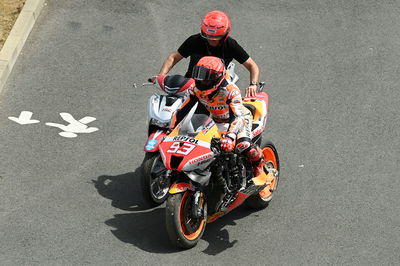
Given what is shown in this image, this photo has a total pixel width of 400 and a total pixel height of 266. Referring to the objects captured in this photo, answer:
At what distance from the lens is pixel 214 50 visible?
11148 millimetres

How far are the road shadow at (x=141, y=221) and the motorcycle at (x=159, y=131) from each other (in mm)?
236

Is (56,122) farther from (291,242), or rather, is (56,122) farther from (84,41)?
(291,242)

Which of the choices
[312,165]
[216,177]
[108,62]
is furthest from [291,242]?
[108,62]

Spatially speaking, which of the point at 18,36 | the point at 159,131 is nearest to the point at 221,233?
the point at 159,131

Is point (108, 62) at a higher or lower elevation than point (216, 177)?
lower

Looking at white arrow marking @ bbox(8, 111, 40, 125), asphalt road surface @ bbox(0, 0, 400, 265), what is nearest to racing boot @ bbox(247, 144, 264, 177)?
asphalt road surface @ bbox(0, 0, 400, 265)

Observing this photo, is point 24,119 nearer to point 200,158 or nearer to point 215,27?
point 215,27

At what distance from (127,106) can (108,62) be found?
1.34 meters

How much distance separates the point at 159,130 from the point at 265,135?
232 cm

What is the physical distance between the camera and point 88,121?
12484 mm

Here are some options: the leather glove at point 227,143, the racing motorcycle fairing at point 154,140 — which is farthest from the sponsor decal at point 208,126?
the racing motorcycle fairing at point 154,140

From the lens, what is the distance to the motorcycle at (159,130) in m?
10.4

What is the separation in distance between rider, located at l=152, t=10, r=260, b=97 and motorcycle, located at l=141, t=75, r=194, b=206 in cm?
26

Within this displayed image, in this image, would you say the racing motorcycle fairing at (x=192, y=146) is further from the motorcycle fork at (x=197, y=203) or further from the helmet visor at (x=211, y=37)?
the helmet visor at (x=211, y=37)
